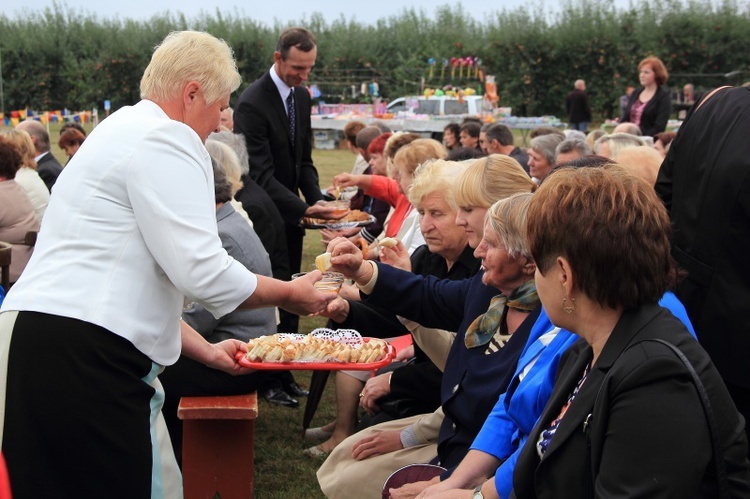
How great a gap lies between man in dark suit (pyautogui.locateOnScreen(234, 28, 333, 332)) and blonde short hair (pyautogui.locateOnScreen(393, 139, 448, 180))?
2.17ft

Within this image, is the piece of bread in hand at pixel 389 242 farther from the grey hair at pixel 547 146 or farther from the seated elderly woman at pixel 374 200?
the grey hair at pixel 547 146

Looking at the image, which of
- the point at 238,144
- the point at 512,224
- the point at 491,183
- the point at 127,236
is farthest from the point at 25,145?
the point at 512,224

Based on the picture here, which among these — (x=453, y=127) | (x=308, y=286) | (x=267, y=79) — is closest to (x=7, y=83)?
(x=453, y=127)

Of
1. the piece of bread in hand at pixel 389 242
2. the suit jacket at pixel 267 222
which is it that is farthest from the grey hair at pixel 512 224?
the suit jacket at pixel 267 222

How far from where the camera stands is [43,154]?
836 cm

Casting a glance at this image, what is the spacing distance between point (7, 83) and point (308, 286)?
3845 cm

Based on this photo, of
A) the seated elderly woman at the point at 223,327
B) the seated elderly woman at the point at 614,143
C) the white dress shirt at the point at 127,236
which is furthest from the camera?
the seated elderly woman at the point at 614,143

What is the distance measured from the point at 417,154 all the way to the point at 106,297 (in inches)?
139

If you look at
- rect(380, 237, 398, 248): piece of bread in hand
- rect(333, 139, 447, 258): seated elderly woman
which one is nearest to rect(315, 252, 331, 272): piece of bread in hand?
rect(380, 237, 398, 248): piece of bread in hand

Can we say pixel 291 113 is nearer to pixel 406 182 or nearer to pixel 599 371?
pixel 406 182

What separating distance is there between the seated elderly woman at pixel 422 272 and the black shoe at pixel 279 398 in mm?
1556

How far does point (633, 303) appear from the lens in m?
1.91

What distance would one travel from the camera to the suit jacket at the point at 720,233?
289cm

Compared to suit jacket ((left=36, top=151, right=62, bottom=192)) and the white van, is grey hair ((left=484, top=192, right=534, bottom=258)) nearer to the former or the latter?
suit jacket ((left=36, top=151, right=62, bottom=192))
